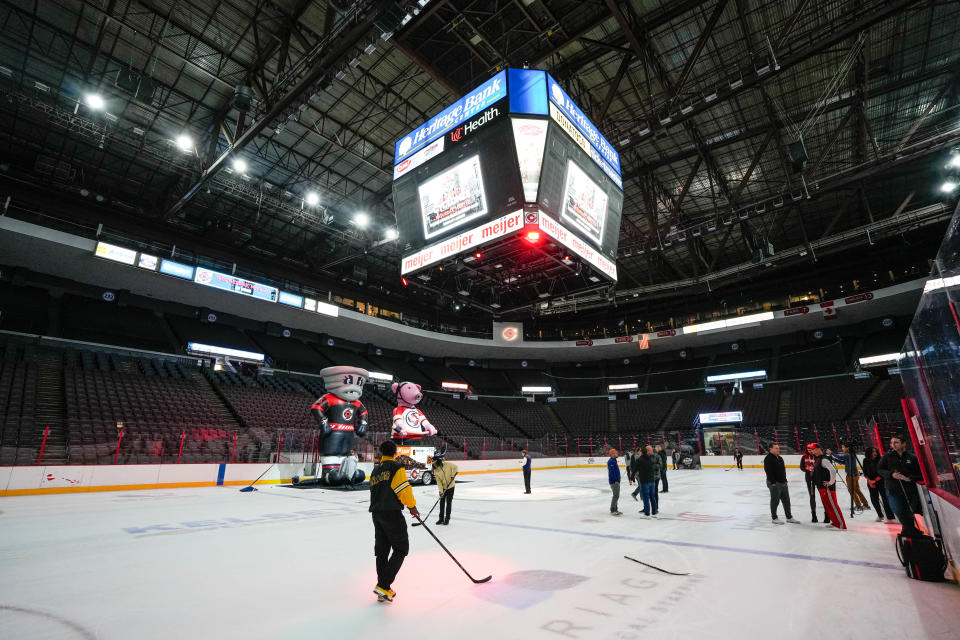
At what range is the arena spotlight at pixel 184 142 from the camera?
1603 cm

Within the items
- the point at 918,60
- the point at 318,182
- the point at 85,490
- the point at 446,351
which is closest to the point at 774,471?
the point at 918,60

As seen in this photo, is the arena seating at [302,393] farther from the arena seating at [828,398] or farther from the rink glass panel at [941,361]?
the rink glass panel at [941,361]

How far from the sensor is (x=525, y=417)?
1512 inches

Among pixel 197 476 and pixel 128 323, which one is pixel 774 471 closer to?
pixel 197 476

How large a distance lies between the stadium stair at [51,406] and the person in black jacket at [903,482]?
19.8 m

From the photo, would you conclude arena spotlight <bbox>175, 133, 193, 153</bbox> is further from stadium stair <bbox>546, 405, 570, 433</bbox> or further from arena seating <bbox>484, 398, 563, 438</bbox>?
stadium stair <bbox>546, 405, 570, 433</bbox>

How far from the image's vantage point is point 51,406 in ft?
55.0

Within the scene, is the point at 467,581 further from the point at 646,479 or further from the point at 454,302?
the point at 454,302

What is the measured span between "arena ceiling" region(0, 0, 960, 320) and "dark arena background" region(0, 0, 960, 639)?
6.3 inches

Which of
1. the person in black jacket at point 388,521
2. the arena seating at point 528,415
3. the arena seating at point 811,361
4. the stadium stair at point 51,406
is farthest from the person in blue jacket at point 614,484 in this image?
the arena seating at point 811,361

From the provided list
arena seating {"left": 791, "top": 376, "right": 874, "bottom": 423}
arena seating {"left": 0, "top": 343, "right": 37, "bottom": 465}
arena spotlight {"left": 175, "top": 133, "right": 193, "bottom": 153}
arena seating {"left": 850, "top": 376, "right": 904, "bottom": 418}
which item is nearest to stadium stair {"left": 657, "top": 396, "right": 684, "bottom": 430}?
arena seating {"left": 791, "top": 376, "right": 874, "bottom": 423}

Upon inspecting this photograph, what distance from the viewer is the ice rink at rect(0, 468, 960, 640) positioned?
3525mm

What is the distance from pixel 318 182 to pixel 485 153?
14449 mm

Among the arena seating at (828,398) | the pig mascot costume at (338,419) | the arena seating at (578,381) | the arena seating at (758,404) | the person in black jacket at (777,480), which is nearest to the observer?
the person in black jacket at (777,480)
